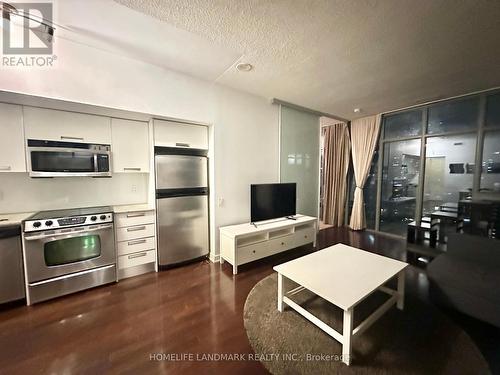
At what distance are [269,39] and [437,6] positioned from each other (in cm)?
133

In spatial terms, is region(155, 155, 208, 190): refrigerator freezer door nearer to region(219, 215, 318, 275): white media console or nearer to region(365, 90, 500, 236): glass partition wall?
region(219, 215, 318, 275): white media console

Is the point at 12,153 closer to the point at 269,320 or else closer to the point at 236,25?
the point at 236,25

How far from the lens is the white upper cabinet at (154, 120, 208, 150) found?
2697 millimetres

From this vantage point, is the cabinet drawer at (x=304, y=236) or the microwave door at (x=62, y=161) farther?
the cabinet drawer at (x=304, y=236)

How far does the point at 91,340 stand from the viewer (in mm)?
1657

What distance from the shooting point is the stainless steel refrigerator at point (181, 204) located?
108 inches

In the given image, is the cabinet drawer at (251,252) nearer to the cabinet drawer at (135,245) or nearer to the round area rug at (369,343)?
the round area rug at (369,343)

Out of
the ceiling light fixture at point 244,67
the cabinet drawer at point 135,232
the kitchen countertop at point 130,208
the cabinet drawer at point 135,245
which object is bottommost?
the cabinet drawer at point 135,245

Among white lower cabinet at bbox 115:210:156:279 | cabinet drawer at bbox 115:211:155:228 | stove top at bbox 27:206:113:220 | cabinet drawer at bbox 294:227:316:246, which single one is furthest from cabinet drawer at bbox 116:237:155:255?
cabinet drawer at bbox 294:227:316:246

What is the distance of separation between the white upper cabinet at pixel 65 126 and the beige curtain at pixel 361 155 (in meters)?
4.86

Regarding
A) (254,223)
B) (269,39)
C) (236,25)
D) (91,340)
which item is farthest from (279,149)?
(91,340)

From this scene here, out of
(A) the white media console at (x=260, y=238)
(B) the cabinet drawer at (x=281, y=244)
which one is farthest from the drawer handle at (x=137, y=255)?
(B) the cabinet drawer at (x=281, y=244)

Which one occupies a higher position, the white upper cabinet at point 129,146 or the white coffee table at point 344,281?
the white upper cabinet at point 129,146

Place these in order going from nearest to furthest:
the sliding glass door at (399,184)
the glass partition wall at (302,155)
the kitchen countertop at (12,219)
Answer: the kitchen countertop at (12,219) → the glass partition wall at (302,155) → the sliding glass door at (399,184)
